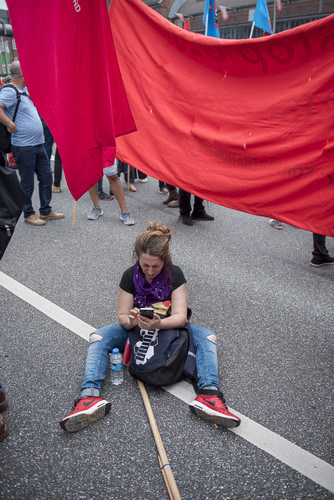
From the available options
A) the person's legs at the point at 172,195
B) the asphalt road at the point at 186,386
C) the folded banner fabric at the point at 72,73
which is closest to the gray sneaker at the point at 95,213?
the asphalt road at the point at 186,386

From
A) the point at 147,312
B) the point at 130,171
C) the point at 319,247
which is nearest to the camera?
the point at 147,312

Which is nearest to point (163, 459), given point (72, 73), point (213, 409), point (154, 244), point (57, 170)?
point (213, 409)

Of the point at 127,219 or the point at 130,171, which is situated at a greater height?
the point at 130,171

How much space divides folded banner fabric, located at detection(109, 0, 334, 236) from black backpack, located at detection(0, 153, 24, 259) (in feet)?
5.64

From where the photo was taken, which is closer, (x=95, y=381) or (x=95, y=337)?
(x=95, y=381)

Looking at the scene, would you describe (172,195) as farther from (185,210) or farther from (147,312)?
(147,312)

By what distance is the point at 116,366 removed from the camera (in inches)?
104

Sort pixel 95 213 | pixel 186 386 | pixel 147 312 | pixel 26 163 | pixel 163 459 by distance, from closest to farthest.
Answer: pixel 163 459 < pixel 147 312 < pixel 186 386 < pixel 26 163 < pixel 95 213

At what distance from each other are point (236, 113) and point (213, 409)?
7.35 feet

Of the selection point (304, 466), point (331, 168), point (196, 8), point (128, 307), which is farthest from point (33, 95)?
point (196, 8)

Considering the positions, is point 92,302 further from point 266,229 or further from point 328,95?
point 266,229

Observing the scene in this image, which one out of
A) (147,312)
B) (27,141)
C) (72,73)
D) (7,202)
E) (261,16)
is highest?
(261,16)

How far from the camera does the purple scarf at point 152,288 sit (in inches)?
105

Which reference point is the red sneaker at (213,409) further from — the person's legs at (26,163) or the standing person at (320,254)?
the person's legs at (26,163)
